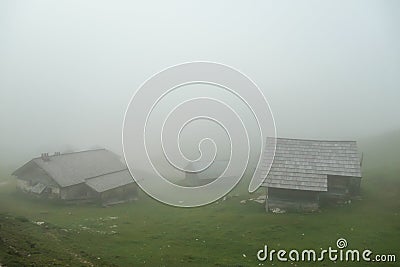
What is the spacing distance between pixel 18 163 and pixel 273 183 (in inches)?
2385

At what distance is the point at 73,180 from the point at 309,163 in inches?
1131

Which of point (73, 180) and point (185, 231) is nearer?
point (185, 231)

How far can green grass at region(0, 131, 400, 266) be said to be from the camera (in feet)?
79.9

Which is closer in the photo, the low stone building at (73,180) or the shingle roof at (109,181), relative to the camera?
the low stone building at (73,180)

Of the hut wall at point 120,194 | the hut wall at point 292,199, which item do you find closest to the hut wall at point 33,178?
the hut wall at point 120,194

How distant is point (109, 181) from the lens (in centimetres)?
4869

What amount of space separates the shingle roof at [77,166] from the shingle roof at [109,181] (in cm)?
96

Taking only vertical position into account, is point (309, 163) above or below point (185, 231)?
above

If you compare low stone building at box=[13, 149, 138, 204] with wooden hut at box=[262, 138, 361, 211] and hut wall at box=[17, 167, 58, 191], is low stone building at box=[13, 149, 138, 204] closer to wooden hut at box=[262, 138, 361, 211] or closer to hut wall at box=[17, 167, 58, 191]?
hut wall at box=[17, 167, 58, 191]

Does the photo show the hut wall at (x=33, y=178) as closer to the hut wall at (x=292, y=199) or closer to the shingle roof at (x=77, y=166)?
the shingle roof at (x=77, y=166)

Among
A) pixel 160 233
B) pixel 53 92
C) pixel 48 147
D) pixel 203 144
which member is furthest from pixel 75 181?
pixel 53 92

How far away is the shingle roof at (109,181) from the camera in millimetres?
46188

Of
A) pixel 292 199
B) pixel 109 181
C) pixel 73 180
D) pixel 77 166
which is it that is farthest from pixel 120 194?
pixel 292 199

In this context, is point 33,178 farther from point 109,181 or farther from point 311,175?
point 311,175
